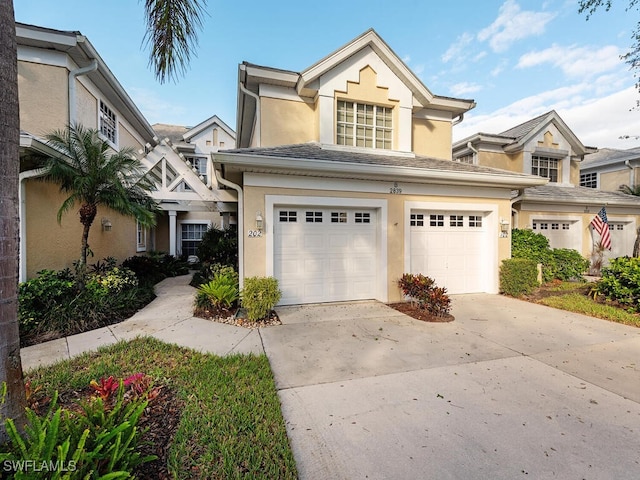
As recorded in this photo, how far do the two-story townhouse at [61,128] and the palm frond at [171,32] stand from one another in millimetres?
3973

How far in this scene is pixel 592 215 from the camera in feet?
42.2

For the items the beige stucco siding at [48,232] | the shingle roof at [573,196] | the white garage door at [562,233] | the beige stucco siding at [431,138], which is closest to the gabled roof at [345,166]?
the beige stucco siding at [431,138]

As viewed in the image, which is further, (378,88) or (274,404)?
(378,88)

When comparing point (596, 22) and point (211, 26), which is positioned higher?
point (596, 22)

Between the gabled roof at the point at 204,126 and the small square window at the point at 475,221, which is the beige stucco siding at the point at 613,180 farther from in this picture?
the gabled roof at the point at 204,126

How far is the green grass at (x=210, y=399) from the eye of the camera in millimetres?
2262

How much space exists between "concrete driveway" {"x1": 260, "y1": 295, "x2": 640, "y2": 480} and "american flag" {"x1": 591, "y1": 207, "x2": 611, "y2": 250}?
7443mm

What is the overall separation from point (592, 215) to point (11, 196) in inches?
703

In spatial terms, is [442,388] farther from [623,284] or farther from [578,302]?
[623,284]

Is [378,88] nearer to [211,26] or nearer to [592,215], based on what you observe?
[211,26]

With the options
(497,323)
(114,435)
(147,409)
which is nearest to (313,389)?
(147,409)

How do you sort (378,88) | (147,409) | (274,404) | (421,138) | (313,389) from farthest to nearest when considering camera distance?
(421,138), (378,88), (313,389), (274,404), (147,409)

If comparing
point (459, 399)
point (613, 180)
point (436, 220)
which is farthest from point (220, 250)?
point (613, 180)

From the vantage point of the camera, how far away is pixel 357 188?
7.43m
